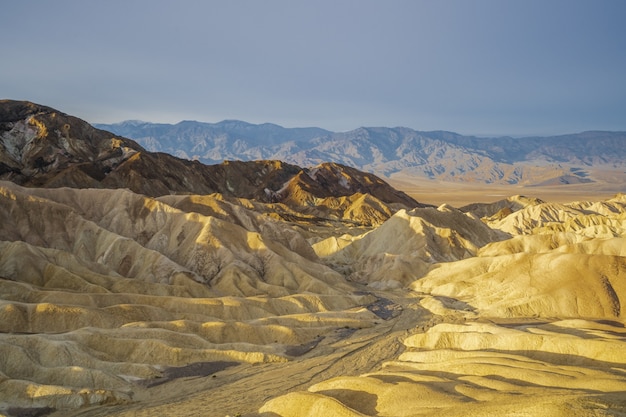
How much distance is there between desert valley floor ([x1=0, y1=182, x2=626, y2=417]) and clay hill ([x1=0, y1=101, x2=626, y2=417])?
0.67 feet

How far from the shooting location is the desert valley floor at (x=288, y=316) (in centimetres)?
3188

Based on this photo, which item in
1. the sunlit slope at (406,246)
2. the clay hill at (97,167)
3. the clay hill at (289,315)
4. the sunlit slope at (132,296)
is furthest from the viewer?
the clay hill at (97,167)

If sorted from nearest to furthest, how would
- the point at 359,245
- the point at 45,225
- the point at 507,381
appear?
the point at 507,381
the point at 45,225
the point at 359,245

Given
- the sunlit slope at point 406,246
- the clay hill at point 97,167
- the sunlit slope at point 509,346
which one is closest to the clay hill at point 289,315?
the sunlit slope at point 509,346

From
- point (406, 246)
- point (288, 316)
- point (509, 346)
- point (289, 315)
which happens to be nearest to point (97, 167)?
point (406, 246)

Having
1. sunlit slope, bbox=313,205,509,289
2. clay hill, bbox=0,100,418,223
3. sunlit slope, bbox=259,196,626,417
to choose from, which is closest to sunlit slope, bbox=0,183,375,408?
sunlit slope, bbox=313,205,509,289

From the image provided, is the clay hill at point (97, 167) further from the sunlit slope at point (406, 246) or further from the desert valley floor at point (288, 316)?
the sunlit slope at point (406, 246)

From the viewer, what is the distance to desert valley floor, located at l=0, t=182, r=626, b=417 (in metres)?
31.9

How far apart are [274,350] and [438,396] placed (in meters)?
24.9

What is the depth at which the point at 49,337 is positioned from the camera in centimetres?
4325

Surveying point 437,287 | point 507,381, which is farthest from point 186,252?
point 507,381

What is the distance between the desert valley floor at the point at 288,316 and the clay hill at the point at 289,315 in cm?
21

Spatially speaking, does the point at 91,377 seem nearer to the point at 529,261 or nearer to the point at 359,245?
the point at 529,261

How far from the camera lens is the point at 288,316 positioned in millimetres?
60219
